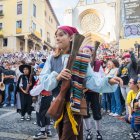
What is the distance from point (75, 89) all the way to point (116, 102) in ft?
15.9

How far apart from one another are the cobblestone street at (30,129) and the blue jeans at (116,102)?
0.47 meters

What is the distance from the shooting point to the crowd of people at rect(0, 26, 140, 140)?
2660 mm

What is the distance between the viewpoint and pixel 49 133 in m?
5.12

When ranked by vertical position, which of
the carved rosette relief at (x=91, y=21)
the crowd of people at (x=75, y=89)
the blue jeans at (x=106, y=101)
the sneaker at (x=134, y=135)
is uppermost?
the carved rosette relief at (x=91, y=21)

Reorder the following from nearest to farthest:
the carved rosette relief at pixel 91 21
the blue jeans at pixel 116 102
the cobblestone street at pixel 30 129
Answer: the cobblestone street at pixel 30 129 → the blue jeans at pixel 116 102 → the carved rosette relief at pixel 91 21

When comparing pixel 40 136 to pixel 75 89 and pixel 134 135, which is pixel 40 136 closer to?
pixel 134 135

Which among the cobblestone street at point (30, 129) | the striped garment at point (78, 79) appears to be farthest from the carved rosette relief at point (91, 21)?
the striped garment at point (78, 79)

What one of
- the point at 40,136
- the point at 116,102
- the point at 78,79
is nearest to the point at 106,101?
the point at 116,102

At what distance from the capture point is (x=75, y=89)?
2635 mm

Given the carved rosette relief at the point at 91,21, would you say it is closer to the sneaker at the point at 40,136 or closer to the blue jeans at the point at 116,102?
the blue jeans at the point at 116,102

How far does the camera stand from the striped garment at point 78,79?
8.59ft

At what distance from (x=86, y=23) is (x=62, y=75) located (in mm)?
46369

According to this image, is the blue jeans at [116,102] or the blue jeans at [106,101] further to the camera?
the blue jeans at [106,101]

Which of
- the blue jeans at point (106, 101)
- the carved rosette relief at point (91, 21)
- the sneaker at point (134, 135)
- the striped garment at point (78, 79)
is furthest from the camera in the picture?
the carved rosette relief at point (91, 21)
